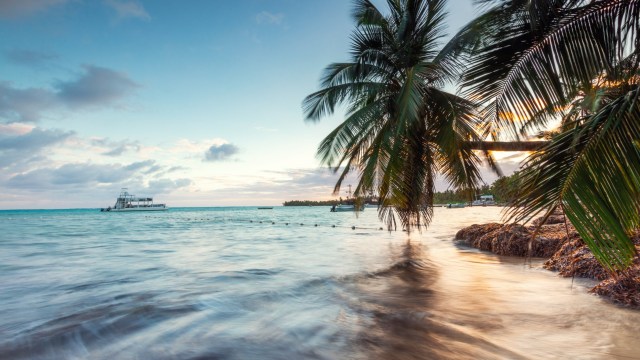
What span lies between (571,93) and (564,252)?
5.06m

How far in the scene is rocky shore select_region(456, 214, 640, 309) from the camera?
493 cm

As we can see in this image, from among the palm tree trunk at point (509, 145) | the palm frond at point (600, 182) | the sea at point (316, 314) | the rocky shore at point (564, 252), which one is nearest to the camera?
the palm frond at point (600, 182)

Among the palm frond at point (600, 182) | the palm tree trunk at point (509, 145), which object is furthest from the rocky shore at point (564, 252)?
the palm tree trunk at point (509, 145)

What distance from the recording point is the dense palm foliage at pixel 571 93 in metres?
2.47

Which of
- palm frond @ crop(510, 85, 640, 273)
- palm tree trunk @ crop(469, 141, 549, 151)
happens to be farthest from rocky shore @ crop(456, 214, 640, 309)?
palm tree trunk @ crop(469, 141, 549, 151)

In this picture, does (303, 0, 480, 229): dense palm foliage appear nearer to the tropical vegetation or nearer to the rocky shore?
the tropical vegetation

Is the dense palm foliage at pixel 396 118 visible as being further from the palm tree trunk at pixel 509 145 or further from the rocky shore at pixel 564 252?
the rocky shore at pixel 564 252

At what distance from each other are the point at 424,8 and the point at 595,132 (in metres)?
10.2

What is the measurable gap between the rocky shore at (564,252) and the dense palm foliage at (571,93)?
269 millimetres

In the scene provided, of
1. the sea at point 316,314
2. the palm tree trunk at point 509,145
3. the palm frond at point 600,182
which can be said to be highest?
the palm tree trunk at point 509,145

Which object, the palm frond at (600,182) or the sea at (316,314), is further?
→ the sea at (316,314)

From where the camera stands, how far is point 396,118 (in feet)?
32.3

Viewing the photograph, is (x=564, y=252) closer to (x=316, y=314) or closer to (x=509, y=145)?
(x=509, y=145)

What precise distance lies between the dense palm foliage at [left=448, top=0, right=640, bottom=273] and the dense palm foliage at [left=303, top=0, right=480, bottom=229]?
12.1ft
